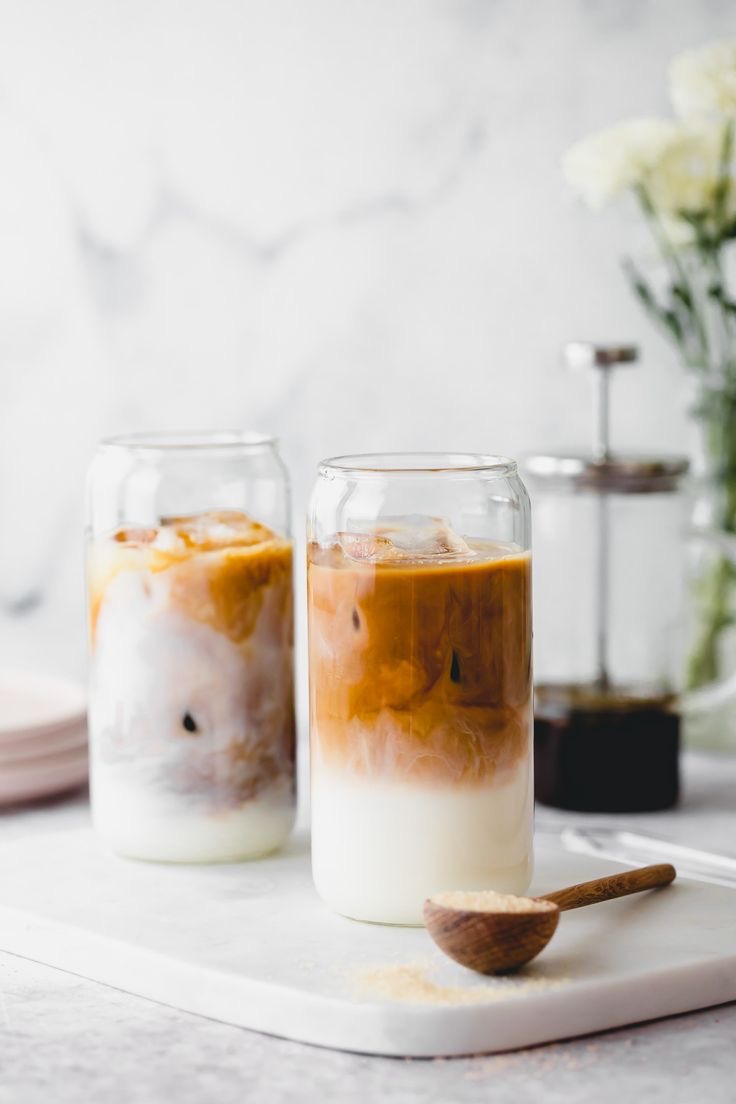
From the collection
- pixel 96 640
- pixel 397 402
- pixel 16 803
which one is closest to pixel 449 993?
pixel 96 640

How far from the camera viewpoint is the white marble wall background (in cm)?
141

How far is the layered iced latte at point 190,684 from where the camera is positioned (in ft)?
3.20

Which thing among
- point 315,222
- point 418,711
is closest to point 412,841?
point 418,711

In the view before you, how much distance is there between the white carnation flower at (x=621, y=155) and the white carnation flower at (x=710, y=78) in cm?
3

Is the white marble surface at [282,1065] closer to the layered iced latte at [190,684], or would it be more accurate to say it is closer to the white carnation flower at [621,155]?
the layered iced latte at [190,684]

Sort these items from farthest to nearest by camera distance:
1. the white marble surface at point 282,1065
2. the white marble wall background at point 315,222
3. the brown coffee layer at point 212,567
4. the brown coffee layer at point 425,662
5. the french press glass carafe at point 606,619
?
the white marble wall background at point 315,222, the french press glass carafe at point 606,619, the brown coffee layer at point 212,567, the brown coffee layer at point 425,662, the white marble surface at point 282,1065

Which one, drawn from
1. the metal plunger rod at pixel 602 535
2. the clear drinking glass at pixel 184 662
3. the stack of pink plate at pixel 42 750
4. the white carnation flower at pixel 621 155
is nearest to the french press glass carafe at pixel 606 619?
the metal plunger rod at pixel 602 535

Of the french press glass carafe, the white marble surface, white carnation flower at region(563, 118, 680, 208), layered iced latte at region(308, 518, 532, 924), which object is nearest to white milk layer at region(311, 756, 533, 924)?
layered iced latte at region(308, 518, 532, 924)

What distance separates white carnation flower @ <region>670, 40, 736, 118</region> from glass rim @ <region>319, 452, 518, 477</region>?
0.45 m

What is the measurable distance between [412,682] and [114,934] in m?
0.21

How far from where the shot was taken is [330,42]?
56.1 inches

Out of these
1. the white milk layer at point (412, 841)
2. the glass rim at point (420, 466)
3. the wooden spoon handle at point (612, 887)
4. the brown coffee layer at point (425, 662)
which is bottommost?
the wooden spoon handle at point (612, 887)

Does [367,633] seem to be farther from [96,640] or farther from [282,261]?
[282,261]

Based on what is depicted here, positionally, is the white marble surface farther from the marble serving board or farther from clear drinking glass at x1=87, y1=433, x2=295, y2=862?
clear drinking glass at x1=87, y1=433, x2=295, y2=862
